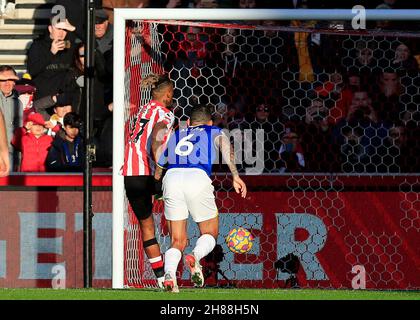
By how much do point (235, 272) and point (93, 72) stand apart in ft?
7.34

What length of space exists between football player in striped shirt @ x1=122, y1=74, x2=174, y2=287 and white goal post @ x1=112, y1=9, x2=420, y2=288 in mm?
99

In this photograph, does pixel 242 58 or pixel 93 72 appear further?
pixel 242 58

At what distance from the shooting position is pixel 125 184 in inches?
460

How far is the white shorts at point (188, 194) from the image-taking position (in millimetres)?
10828

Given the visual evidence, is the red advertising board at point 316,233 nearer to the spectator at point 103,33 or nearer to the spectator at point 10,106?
the spectator at point 10,106

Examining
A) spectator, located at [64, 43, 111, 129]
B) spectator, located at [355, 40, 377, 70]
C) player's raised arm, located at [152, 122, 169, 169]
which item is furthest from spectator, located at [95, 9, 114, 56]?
player's raised arm, located at [152, 122, 169, 169]

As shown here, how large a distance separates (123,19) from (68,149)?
1850mm

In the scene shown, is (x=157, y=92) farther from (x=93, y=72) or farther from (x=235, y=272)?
(x=235, y=272)

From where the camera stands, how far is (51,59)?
579 inches

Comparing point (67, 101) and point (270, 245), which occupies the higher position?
point (67, 101)
